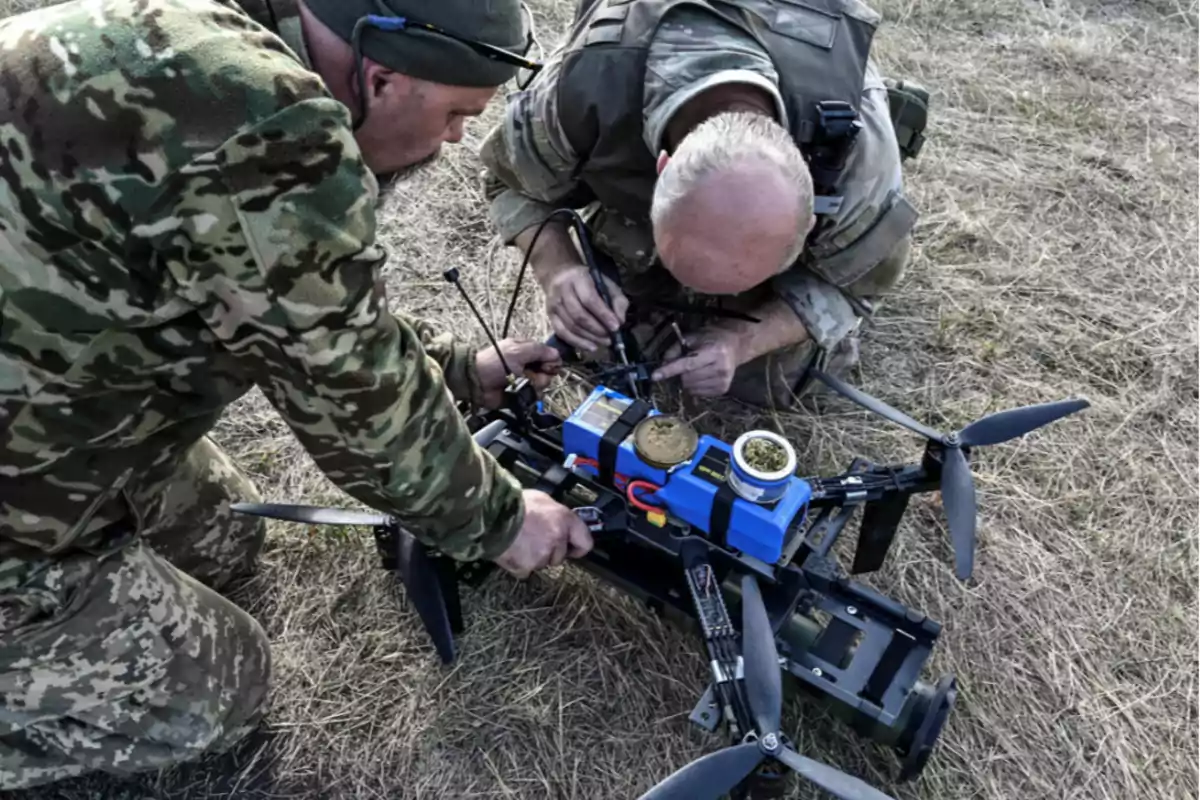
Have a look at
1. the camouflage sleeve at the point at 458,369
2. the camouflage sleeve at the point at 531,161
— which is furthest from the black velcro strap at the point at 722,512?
the camouflage sleeve at the point at 531,161

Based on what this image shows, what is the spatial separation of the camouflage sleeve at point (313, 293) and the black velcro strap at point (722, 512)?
839 millimetres

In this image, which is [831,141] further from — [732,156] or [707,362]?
[707,362]

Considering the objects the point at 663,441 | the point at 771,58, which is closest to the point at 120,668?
the point at 663,441

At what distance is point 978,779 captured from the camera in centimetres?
316

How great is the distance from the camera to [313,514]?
3.22m

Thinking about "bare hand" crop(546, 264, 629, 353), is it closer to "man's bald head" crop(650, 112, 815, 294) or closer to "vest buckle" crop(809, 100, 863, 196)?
"man's bald head" crop(650, 112, 815, 294)

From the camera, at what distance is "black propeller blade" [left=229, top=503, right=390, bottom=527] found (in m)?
3.18

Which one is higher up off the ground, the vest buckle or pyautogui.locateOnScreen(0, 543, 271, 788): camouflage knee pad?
the vest buckle

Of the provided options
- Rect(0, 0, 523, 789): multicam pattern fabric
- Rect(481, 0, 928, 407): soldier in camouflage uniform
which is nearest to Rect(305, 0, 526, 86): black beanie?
Rect(0, 0, 523, 789): multicam pattern fabric

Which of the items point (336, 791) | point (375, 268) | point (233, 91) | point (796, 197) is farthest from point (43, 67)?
point (336, 791)

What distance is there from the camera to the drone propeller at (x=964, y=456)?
297 centimetres

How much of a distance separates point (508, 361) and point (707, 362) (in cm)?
81

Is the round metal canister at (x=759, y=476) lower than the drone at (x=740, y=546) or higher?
higher

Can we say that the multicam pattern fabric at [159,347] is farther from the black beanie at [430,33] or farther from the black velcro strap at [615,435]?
the black velcro strap at [615,435]
